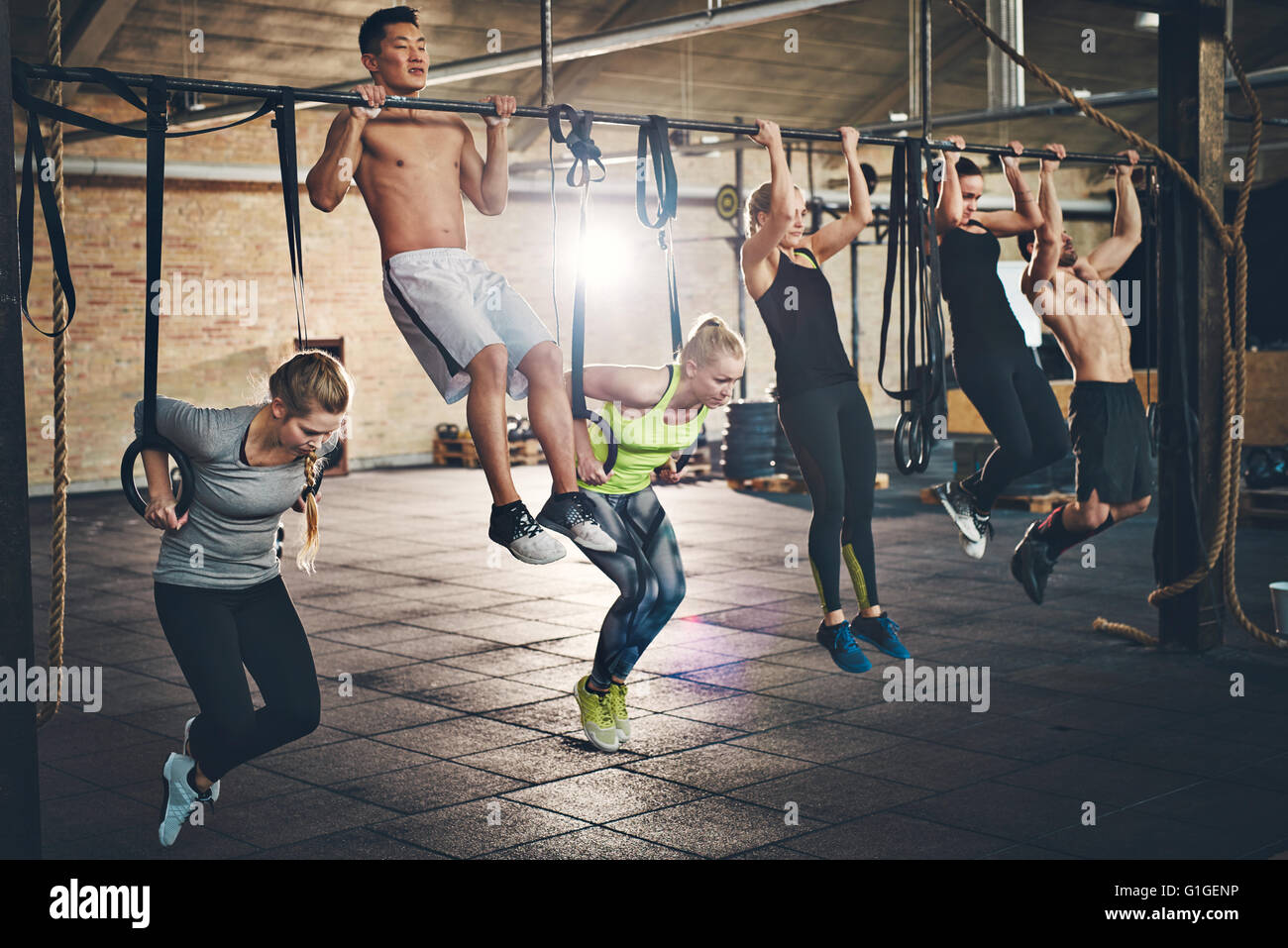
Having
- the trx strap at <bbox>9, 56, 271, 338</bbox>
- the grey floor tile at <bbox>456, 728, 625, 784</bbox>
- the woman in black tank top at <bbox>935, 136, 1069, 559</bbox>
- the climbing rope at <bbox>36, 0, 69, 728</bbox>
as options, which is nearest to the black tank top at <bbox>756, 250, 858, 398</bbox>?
the woman in black tank top at <bbox>935, 136, 1069, 559</bbox>

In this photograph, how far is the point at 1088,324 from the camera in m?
6.07

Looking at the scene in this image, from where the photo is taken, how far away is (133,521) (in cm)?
1445

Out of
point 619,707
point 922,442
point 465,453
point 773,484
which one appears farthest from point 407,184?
point 465,453

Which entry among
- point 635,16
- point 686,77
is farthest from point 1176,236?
point 686,77

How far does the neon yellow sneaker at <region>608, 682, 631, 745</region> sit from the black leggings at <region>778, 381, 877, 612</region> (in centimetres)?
95

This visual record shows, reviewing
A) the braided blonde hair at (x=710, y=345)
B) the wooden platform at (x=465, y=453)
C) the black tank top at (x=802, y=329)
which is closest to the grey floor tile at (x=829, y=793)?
the black tank top at (x=802, y=329)

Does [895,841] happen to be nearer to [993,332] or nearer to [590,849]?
[590,849]

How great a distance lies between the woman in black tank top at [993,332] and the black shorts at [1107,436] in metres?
0.41

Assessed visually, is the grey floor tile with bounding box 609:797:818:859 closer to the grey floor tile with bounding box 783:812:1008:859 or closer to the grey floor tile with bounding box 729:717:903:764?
the grey floor tile with bounding box 783:812:1008:859

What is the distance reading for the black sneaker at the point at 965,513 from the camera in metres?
5.99

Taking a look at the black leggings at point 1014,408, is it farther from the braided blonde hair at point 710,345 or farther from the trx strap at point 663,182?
the trx strap at point 663,182

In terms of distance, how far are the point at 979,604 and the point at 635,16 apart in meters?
9.85

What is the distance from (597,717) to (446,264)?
2.40 meters
